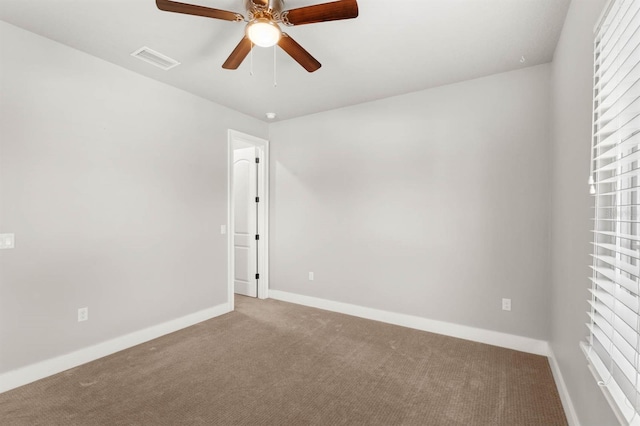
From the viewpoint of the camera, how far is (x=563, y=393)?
2.12 m

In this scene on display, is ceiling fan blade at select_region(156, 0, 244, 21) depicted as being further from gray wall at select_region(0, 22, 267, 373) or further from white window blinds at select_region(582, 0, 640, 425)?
white window blinds at select_region(582, 0, 640, 425)

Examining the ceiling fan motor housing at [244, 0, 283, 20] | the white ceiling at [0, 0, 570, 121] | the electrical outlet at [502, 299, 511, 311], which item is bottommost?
the electrical outlet at [502, 299, 511, 311]

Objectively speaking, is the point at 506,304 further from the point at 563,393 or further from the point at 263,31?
the point at 263,31

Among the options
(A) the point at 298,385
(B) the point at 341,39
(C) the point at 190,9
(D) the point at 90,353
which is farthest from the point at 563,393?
(D) the point at 90,353

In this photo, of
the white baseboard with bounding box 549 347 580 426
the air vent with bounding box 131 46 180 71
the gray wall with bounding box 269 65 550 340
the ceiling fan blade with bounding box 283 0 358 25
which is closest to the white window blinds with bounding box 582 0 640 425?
the white baseboard with bounding box 549 347 580 426

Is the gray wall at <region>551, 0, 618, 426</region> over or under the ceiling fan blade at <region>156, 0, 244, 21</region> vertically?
under

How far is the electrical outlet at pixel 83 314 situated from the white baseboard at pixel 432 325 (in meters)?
2.44

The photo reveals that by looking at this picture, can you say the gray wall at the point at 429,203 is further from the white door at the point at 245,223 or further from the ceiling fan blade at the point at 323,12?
the ceiling fan blade at the point at 323,12

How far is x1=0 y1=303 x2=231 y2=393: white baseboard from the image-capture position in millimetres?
2346

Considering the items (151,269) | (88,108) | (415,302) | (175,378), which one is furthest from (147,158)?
(415,302)

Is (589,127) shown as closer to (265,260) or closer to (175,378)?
(175,378)

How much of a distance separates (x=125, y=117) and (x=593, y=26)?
3648mm

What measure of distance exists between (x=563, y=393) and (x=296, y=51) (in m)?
3.04

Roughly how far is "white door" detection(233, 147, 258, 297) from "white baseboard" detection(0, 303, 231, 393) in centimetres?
110
